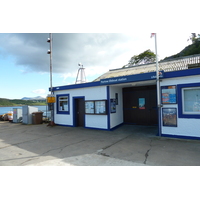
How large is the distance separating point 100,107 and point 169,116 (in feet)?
12.4

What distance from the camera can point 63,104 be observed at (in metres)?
10.8

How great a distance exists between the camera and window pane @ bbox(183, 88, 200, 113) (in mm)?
6030

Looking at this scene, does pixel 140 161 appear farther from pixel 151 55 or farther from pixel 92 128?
pixel 151 55

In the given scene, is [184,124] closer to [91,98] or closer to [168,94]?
[168,94]

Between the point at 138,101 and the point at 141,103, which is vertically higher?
the point at 138,101

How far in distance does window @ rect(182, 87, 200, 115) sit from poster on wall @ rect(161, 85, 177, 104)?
15.4 inches

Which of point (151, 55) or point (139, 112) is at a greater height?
point (151, 55)

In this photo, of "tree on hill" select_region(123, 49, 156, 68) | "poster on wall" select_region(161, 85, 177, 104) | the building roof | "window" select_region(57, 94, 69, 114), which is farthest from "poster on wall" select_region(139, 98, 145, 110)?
"tree on hill" select_region(123, 49, 156, 68)

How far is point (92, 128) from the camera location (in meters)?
9.02

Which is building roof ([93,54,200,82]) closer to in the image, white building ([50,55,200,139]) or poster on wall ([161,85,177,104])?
white building ([50,55,200,139])

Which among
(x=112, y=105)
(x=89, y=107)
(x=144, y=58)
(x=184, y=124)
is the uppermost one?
(x=144, y=58)

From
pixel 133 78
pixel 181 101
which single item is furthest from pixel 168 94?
pixel 133 78

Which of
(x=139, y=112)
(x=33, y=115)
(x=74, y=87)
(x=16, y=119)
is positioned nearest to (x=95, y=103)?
(x=74, y=87)
